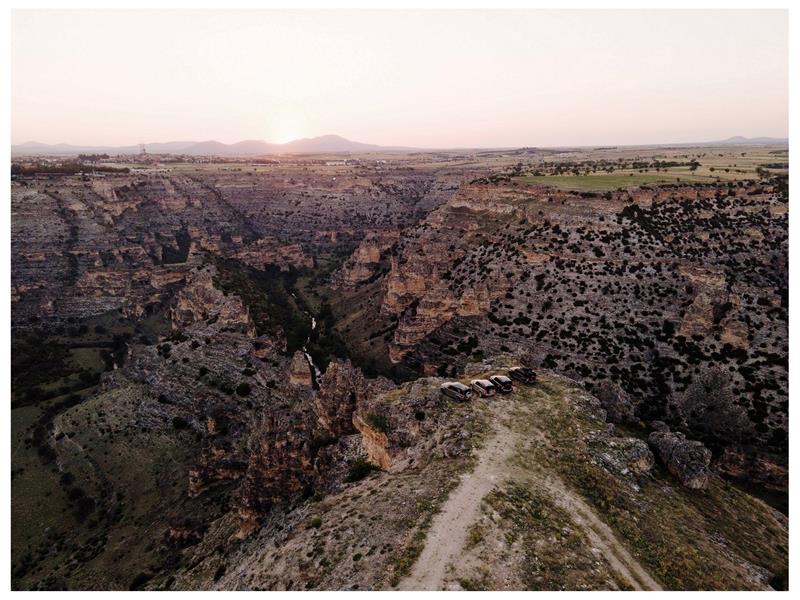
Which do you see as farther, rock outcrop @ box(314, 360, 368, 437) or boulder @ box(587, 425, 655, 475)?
rock outcrop @ box(314, 360, 368, 437)

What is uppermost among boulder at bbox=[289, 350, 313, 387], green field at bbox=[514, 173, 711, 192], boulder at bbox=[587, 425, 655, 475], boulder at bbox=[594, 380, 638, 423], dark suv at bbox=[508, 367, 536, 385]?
green field at bbox=[514, 173, 711, 192]

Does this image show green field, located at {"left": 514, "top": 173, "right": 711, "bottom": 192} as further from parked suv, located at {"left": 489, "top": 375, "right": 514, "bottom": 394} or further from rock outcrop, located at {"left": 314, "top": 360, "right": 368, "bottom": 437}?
rock outcrop, located at {"left": 314, "top": 360, "right": 368, "bottom": 437}

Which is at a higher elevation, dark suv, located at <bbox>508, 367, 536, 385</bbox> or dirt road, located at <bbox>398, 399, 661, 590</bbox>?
dark suv, located at <bbox>508, 367, 536, 385</bbox>

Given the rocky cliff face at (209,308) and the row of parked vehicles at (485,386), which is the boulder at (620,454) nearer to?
the row of parked vehicles at (485,386)

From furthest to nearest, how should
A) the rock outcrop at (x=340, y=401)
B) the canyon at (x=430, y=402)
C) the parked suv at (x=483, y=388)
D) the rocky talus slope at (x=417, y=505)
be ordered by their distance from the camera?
the rock outcrop at (x=340, y=401), the parked suv at (x=483, y=388), the canyon at (x=430, y=402), the rocky talus slope at (x=417, y=505)

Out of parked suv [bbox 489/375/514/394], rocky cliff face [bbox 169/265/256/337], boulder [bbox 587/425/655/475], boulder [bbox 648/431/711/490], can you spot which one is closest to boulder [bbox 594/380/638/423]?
boulder [bbox 648/431/711/490]

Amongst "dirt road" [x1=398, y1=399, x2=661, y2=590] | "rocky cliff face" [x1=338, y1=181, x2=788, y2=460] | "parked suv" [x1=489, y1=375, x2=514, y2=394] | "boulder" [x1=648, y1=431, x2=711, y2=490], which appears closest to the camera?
"dirt road" [x1=398, y1=399, x2=661, y2=590]

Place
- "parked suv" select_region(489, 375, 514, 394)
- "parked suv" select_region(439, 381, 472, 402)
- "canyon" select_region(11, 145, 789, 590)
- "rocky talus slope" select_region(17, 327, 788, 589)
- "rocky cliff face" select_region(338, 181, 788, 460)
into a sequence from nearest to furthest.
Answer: "rocky talus slope" select_region(17, 327, 788, 589), "canyon" select_region(11, 145, 789, 590), "parked suv" select_region(439, 381, 472, 402), "parked suv" select_region(489, 375, 514, 394), "rocky cliff face" select_region(338, 181, 788, 460)

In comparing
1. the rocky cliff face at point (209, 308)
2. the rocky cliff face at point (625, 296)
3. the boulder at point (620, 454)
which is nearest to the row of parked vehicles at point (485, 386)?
the boulder at point (620, 454)
